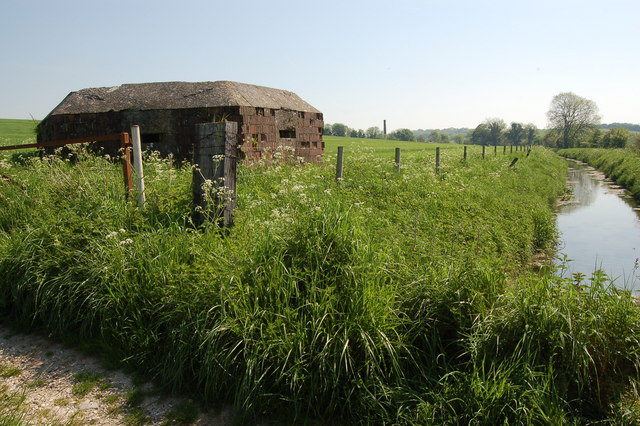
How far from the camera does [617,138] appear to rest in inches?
2338

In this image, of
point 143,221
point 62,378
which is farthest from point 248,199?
point 62,378

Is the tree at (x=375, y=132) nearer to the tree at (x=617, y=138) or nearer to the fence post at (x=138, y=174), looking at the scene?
the tree at (x=617, y=138)

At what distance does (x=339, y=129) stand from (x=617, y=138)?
164ft

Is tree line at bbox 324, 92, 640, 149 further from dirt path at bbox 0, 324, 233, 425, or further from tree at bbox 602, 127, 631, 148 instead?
dirt path at bbox 0, 324, 233, 425

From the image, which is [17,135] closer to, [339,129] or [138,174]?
[138,174]

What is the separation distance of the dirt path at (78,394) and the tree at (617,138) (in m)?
70.2

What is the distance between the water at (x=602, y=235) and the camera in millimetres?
8626

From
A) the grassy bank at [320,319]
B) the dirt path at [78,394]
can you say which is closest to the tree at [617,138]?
the grassy bank at [320,319]

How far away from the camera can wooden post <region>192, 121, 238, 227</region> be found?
198 inches

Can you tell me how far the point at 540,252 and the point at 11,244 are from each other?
387 inches

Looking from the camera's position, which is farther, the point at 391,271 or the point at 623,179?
the point at 623,179

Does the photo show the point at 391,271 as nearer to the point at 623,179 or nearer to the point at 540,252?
the point at 540,252

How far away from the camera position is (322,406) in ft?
10.9

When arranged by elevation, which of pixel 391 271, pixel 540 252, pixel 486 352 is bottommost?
pixel 540 252
